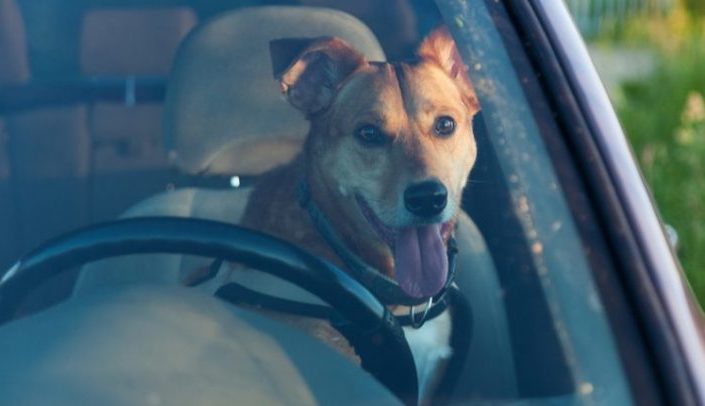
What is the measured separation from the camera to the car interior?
1.78 metres

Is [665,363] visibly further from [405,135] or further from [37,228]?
[37,228]

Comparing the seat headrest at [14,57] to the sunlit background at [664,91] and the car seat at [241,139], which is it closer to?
the car seat at [241,139]

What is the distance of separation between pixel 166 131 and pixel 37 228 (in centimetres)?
22

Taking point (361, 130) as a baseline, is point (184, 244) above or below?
below

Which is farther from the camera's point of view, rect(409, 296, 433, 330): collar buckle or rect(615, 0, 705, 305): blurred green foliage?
rect(615, 0, 705, 305): blurred green foliage

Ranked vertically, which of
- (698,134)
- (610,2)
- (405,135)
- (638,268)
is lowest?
(610,2)

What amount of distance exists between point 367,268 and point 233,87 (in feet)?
1.05

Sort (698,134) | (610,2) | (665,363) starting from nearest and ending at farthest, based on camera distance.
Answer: (665,363), (698,134), (610,2)

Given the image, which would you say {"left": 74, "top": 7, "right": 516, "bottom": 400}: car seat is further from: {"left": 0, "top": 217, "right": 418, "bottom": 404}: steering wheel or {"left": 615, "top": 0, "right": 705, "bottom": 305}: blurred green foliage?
{"left": 615, "top": 0, "right": 705, "bottom": 305}: blurred green foliage

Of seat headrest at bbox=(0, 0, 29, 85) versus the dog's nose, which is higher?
seat headrest at bbox=(0, 0, 29, 85)

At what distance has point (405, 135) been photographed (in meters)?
1.81

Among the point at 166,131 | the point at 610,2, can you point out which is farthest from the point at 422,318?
the point at 610,2

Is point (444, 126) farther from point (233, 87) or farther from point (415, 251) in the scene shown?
point (233, 87)

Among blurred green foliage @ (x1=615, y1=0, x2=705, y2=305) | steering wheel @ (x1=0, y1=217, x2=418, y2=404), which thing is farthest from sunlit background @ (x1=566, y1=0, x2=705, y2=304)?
steering wheel @ (x1=0, y1=217, x2=418, y2=404)
